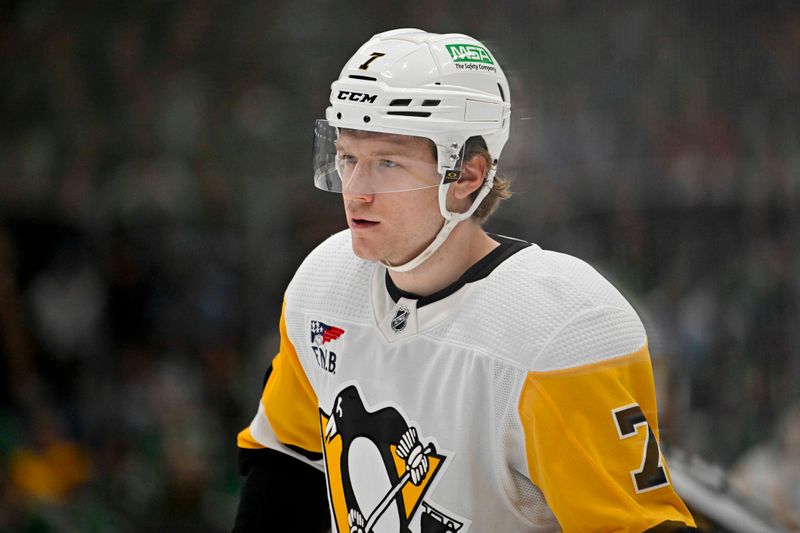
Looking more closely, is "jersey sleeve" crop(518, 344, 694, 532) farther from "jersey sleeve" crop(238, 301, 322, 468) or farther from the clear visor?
"jersey sleeve" crop(238, 301, 322, 468)

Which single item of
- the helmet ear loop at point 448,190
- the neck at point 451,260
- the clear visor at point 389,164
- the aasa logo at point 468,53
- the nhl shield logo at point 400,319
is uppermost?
the aasa logo at point 468,53

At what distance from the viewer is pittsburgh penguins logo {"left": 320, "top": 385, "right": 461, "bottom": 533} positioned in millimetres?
1381

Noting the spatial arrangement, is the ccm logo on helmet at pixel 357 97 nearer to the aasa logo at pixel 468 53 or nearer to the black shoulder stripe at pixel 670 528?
the aasa logo at pixel 468 53

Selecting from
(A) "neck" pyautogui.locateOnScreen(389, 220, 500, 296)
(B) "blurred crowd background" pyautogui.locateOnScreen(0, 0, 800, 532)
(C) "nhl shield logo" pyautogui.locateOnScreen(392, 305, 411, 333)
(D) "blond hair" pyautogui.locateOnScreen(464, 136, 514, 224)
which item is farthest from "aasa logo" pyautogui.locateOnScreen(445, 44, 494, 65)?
(B) "blurred crowd background" pyautogui.locateOnScreen(0, 0, 800, 532)

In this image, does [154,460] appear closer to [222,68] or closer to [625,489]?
[222,68]

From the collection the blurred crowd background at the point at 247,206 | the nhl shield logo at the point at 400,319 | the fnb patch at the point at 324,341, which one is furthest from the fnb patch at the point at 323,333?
the blurred crowd background at the point at 247,206

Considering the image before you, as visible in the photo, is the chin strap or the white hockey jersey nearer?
the white hockey jersey

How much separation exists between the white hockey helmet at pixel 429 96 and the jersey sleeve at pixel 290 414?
1.07 ft

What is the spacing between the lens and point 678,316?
9.50ft

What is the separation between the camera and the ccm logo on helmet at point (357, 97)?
4.43 ft

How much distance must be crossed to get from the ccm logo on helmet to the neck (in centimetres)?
22

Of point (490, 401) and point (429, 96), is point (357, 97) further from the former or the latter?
point (490, 401)

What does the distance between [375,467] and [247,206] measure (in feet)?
A: 8.93

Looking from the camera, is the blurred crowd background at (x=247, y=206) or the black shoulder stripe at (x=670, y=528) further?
the blurred crowd background at (x=247, y=206)
